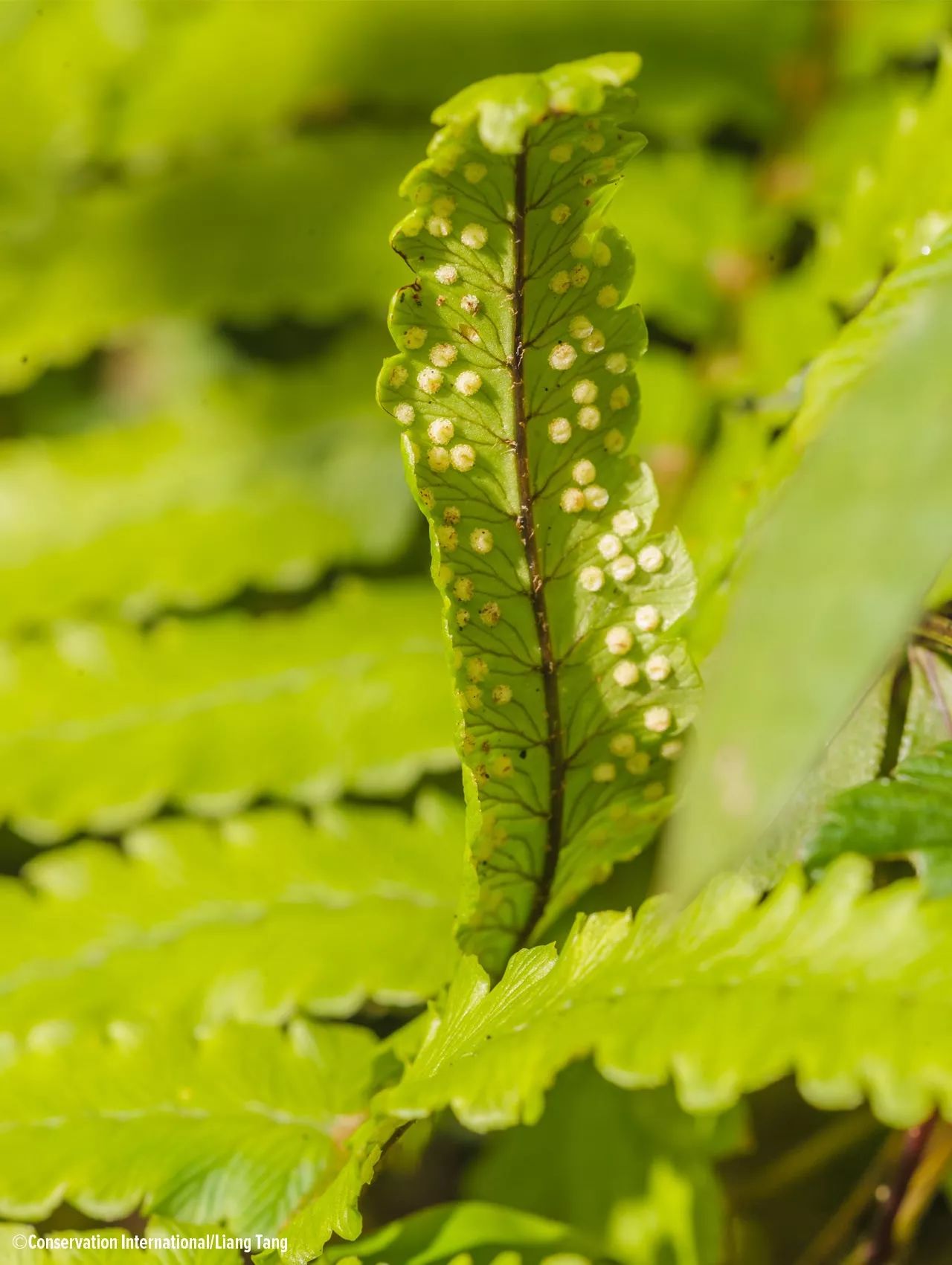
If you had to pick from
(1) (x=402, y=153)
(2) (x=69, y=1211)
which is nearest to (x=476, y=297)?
(1) (x=402, y=153)

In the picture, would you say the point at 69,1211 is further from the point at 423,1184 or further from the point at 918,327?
the point at 918,327

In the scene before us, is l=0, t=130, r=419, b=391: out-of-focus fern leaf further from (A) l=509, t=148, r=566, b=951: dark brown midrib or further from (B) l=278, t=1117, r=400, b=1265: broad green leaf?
(B) l=278, t=1117, r=400, b=1265: broad green leaf

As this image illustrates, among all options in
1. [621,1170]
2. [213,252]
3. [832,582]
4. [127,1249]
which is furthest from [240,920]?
[213,252]

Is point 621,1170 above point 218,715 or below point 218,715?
below

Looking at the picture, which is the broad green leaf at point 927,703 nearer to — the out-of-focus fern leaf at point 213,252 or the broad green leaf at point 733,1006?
the broad green leaf at point 733,1006

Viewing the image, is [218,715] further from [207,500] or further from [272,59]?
[272,59]

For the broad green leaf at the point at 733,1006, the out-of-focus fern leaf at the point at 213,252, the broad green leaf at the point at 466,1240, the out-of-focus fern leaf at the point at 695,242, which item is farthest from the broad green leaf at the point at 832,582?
the out-of-focus fern leaf at the point at 213,252

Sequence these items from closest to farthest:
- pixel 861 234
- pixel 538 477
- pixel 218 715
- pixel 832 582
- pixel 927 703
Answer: pixel 832 582
pixel 538 477
pixel 927 703
pixel 861 234
pixel 218 715

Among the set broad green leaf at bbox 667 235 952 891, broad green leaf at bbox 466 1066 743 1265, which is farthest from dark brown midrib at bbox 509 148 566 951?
broad green leaf at bbox 466 1066 743 1265
